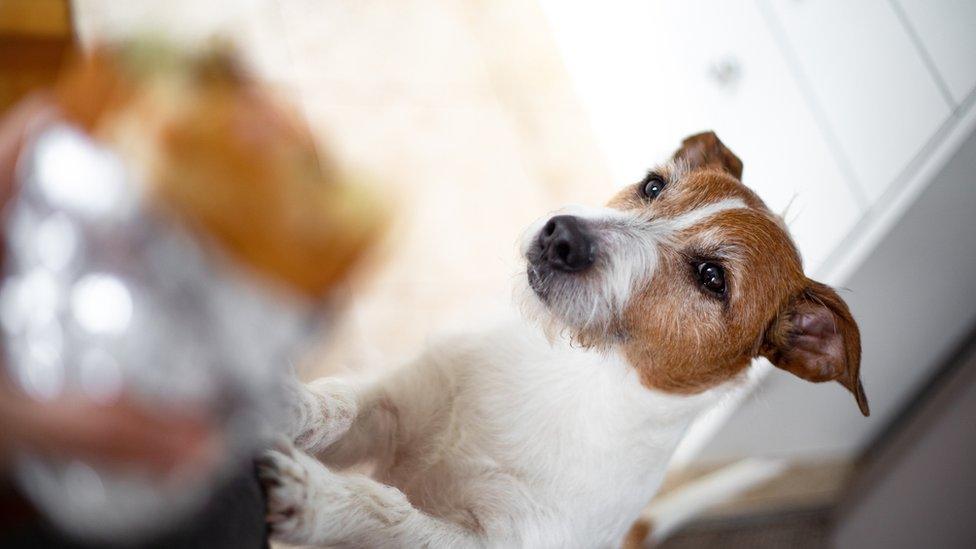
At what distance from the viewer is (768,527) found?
2320 mm

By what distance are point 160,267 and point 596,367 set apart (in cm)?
95

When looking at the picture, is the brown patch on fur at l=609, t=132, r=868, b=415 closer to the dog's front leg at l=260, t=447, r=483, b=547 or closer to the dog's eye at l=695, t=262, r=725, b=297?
the dog's eye at l=695, t=262, r=725, b=297

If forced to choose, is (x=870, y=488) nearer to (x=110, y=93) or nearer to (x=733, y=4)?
(x=733, y=4)

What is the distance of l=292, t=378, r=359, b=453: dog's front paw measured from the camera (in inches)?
39.5

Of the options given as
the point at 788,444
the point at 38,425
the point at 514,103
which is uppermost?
the point at 38,425

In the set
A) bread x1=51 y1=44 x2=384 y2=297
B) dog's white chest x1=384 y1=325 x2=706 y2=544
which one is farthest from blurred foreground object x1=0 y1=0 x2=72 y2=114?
dog's white chest x1=384 y1=325 x2=706 y2=544

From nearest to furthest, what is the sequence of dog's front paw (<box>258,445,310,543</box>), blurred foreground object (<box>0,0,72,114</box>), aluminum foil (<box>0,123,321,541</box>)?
aluminum foil (<box>0,123,321,541</box>)
dog's front paw (<box>258,445,310,543</box>)
blurred foreground object (<box>0,0,72,114</box>)

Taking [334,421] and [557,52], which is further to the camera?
[557,52]

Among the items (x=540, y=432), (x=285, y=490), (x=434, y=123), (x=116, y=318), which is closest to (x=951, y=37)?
(x=540, y=432)

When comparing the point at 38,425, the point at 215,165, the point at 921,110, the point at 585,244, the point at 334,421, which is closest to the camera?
the point at 38,425

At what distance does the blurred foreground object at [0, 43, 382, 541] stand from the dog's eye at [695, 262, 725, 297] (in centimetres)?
77

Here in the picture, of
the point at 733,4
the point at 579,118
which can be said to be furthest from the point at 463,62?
the point at 733,4

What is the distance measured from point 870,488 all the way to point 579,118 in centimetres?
157

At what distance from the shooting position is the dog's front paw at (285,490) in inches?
32.6
